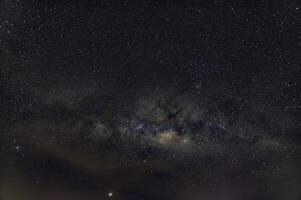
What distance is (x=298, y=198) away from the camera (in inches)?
1414

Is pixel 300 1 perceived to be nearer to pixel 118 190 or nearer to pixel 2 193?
pixel 2 193

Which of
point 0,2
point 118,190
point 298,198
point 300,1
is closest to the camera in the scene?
point 0,2

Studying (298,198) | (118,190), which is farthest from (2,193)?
(118,190)

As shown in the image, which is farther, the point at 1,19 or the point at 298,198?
the point at 298,198

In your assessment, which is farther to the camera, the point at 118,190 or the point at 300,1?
the point at 118,190

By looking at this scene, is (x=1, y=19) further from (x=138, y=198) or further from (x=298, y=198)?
(x=138, y=198)

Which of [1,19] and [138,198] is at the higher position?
[138,198]

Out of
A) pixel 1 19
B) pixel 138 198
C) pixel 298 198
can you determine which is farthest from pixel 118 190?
pixel 1 19

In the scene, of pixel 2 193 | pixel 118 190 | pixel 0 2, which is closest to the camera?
pixel 0 2

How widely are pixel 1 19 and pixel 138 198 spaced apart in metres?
62.1

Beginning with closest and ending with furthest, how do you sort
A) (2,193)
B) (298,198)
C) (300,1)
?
(300,1)
(2,193)
(298,198)

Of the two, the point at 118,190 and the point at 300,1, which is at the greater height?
the point at 118,190

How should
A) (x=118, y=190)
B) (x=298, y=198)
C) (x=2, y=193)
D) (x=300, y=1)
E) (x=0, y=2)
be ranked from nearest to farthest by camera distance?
(x=0, y=2) → (x=300, y=1) → (x=2, y=193) → (x=298, y=198) → (x=118, y=190)

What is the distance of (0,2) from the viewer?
1081cm
